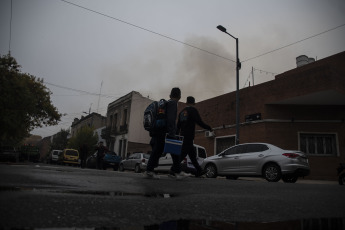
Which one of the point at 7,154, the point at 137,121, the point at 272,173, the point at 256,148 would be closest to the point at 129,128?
the point at 137,121

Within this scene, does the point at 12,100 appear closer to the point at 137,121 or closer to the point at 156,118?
the point at 137,121

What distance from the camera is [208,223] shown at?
5.50 feet

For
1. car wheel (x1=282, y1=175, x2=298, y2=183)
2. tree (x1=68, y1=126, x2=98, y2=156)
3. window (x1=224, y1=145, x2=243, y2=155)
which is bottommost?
car wheel (x1=282, y1=175, x2=298, y2=183)

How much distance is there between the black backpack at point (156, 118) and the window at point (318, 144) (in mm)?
15427

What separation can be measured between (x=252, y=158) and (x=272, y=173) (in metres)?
1.05

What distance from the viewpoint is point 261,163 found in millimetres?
10570

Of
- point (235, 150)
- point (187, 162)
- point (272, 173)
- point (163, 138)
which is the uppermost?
point (235, 150)

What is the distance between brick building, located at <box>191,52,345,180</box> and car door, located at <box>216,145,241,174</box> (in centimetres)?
734

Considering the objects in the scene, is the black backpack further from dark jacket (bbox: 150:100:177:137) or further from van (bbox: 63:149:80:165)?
van (bbox: 63:149:80:165)

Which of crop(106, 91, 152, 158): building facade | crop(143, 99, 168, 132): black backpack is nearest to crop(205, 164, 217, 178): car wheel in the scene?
crop(143, 99, 168, 132): black backpack

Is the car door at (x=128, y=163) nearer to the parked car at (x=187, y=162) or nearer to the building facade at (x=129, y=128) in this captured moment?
the parked car at (x=187, y=162)

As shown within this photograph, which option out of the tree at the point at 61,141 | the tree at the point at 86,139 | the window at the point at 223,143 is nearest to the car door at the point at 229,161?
the window at the point at 223,143

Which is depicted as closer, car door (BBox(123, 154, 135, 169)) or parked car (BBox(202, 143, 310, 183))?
parked car (BBox(202, 143, 310, 183))

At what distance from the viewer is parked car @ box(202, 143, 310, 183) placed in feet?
32.4
